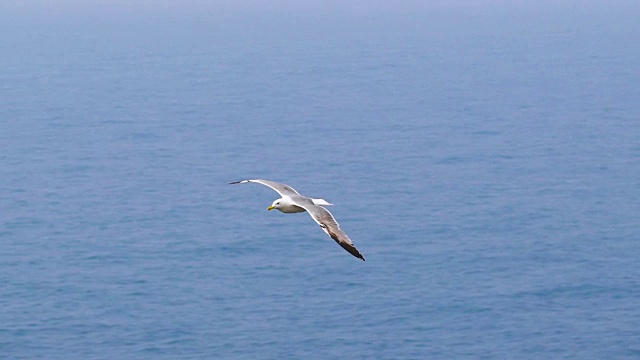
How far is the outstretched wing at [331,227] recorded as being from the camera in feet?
101

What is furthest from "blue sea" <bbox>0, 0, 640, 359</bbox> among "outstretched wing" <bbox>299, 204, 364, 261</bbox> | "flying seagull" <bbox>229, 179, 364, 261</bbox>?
"outstretched wing" <bbox>299, 204, 364, 261</bbox>

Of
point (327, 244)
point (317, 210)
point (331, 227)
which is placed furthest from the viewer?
point (327, 244)

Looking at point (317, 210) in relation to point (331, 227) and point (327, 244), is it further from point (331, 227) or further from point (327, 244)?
point (327, 244)

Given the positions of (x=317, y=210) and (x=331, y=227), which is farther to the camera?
(x=317, y=210)

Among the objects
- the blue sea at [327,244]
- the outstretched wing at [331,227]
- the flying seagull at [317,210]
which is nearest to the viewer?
the outstretched wing at [331,227]

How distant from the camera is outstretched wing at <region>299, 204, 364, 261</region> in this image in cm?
3071

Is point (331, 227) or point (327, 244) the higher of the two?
point (331, 227)

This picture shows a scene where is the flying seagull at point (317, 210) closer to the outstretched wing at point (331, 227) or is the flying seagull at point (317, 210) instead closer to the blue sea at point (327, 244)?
the outstretched wing at point (331, 227)

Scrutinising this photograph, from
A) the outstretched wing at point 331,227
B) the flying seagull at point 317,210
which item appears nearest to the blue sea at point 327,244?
the flying seagull at point 317,210

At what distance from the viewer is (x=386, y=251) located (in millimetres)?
101812

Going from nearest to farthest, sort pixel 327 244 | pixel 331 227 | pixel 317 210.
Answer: pixel 331 227, pixel 317 210, pixel 327 244

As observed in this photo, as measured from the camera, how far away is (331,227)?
32.3m

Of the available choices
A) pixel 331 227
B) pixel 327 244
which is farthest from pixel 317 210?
pixel 327 244

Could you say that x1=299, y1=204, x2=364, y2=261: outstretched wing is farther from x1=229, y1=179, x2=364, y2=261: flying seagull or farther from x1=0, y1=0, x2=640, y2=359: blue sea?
x1=0, y1=0, x2=640, y2=359: blue sea
